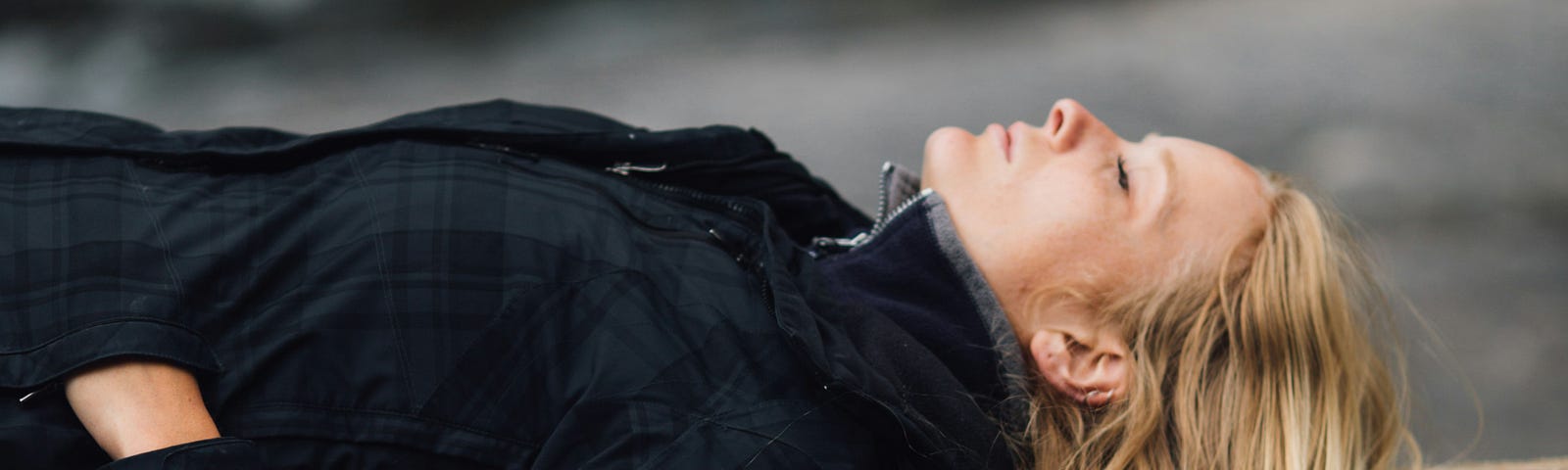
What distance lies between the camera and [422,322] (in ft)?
3.14

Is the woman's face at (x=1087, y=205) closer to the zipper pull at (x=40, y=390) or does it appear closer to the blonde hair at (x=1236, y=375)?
the blonde hair at (x=1236, y=375)

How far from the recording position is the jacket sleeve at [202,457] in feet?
2.62

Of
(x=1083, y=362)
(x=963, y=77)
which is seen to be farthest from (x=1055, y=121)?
(x=963, y=77)

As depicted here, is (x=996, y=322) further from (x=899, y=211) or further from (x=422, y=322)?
(x=422, y=322)

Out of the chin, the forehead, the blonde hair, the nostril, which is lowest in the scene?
the blonde hair

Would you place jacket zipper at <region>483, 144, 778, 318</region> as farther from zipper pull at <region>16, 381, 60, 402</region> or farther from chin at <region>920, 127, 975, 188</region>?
zipper pull at <region>16, 381, 60, 402</region>

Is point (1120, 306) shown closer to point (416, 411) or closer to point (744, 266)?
point (744, 266)

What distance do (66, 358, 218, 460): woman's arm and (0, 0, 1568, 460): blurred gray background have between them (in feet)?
3.65

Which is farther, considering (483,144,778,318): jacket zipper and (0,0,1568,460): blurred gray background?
(0,0,1568,460): blurred gray background

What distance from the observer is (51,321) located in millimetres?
885

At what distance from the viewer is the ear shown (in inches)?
44.4

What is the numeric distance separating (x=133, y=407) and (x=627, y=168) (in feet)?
1.56

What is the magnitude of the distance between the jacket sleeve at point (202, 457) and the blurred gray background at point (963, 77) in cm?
115

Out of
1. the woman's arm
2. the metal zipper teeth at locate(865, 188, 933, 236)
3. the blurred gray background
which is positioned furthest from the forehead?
the woman's arm
